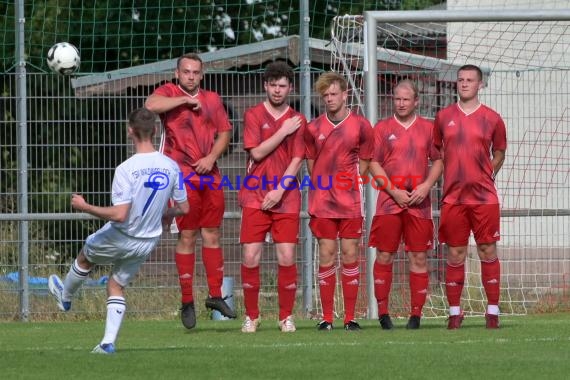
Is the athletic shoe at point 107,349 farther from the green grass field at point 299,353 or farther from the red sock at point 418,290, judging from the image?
the red sock at point 418,290

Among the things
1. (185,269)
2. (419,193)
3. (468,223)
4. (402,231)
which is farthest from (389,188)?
(185,269)

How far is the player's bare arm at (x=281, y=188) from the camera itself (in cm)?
1095

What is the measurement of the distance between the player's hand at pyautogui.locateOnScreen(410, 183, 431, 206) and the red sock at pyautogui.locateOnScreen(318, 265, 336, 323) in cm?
87

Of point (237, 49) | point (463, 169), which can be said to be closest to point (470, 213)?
point (463, 169)

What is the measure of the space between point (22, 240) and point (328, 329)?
4378 millimetres

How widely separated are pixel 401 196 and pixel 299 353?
2.46 metres

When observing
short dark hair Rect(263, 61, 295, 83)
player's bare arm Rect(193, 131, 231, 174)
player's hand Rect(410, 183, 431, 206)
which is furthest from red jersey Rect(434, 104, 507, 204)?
player's bare arm Rect(193, 131, 231, 174)

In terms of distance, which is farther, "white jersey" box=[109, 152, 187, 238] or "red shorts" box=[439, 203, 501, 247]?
"red shorts" box=[439, 203, 501, 247]

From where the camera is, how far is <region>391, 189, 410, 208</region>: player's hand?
1113cm

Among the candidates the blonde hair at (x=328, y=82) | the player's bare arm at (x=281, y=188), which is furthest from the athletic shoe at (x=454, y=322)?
the blonde hair at (x=328, y=82)

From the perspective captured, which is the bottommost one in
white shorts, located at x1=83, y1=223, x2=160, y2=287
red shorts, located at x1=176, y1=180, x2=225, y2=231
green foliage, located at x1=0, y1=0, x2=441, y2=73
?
white shorts, located at x1=83, y1=223, x2=160, y2=287

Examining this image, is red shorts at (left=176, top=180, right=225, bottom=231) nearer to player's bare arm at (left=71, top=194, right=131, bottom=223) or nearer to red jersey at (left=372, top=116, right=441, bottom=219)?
red jersey at (left=372, top=116, right=441, bottom=219)

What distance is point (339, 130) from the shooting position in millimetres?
11156

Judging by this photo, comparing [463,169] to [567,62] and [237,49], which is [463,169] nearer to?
[237,49]
